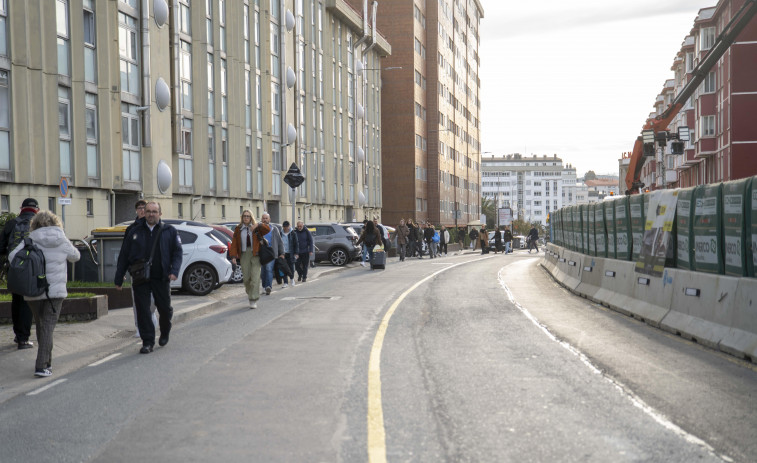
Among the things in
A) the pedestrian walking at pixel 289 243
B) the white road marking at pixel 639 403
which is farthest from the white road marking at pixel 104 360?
the pedestrian walking at pixel 289 243

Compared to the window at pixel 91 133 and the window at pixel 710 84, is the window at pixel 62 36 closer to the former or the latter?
the window at pixel 91 133

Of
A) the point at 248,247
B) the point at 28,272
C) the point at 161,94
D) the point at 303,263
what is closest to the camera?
the point at 28,272

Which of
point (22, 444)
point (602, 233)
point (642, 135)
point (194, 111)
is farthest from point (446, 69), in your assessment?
point (22, 444)

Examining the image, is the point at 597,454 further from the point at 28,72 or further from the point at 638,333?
the point at 28,72

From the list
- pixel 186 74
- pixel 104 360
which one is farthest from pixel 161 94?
pixel 104 360

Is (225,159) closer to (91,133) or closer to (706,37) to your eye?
(91,133)

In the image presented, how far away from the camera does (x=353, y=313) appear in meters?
14.2

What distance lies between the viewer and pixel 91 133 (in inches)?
1075

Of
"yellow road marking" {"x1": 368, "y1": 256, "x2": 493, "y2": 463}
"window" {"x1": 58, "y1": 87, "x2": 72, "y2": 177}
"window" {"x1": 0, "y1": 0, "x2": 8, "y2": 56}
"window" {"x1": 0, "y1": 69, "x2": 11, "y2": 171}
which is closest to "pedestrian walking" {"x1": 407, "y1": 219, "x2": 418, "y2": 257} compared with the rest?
"window" {"x1": 58, "y1": 87, "x2": 72, "y2": 177}

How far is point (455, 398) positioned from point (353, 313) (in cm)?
733

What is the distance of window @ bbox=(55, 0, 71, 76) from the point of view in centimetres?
2556

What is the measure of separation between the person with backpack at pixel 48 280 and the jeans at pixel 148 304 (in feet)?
4.38

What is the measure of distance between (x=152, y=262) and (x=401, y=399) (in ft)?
15.1

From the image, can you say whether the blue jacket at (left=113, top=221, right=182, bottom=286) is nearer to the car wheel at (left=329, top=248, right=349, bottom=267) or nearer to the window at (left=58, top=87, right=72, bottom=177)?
the window at (left=58, top=87, right=72, bottom=177)
